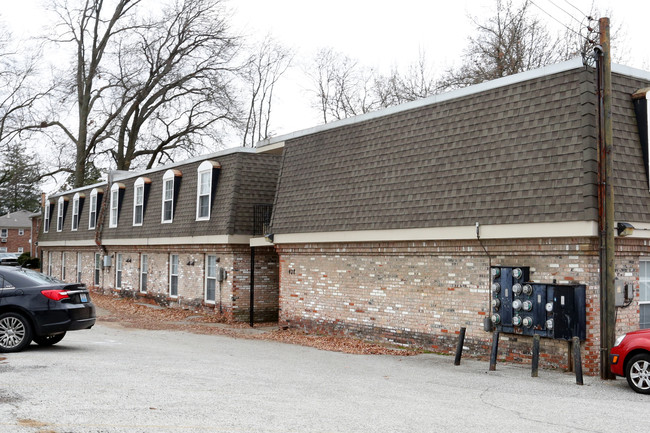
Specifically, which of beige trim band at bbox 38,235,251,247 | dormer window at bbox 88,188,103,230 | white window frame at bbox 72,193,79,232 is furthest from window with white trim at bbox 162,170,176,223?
white window frame at bbox 72,193,79,232

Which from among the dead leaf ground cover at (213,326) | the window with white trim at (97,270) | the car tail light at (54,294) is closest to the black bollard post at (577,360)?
the dead leaf ground cover at (213,326)

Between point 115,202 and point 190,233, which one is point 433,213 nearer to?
point 190,233

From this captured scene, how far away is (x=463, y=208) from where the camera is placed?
12.5 meters

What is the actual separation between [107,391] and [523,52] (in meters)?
25.5

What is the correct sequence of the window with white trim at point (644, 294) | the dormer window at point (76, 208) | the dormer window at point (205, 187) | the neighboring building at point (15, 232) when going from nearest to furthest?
the window with white trim at point (644, 294)
the dormer window at point (205, 187)
the dormer window at point (76, 208)
the neighboring building at point (15, 232)

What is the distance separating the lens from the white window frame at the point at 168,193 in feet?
78.0

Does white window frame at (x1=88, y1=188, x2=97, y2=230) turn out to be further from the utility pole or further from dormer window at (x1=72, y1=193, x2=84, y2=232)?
the utility pole

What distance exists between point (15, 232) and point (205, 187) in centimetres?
6402

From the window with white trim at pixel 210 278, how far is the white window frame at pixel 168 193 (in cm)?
283

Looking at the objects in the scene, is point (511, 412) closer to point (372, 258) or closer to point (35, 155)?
point (372, 258)

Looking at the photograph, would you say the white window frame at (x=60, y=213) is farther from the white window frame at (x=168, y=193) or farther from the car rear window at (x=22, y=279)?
the car rear window at (x=22, y=279)

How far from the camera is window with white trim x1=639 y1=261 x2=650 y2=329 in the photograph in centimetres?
1165

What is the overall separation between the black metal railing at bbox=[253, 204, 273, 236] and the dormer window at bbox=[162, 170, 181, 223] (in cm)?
462

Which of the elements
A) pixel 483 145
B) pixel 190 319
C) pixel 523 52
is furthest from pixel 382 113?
pixel 523 52
